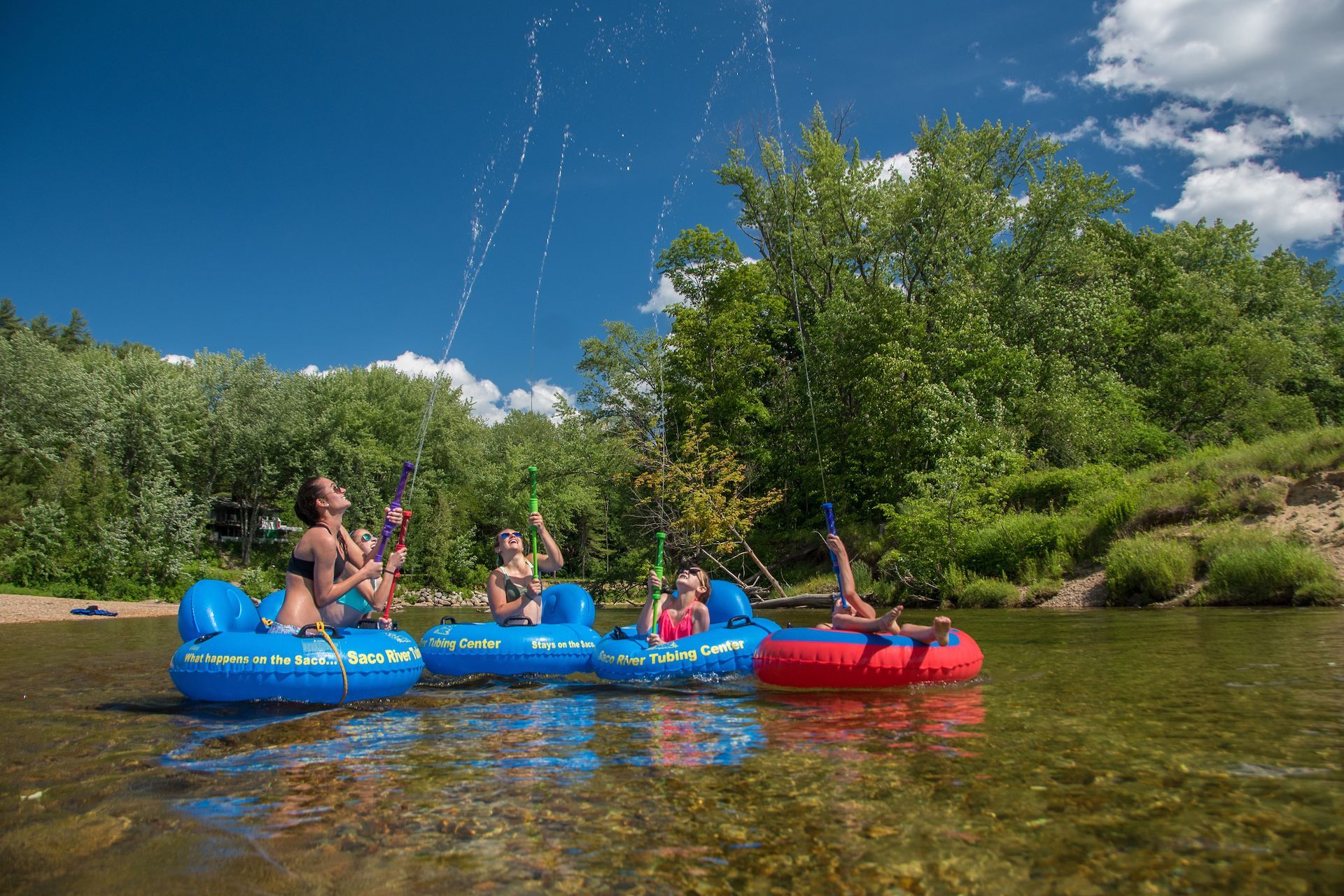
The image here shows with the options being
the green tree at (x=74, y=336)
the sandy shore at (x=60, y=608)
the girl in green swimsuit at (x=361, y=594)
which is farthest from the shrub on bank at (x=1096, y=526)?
the green tree at (x=74, y=336)

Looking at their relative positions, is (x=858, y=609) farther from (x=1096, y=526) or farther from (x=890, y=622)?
(x=1096, y=526)

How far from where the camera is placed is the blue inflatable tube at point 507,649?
28.4ft

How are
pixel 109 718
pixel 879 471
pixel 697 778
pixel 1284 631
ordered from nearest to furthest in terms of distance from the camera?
1. pixel 697 778
2. pixel 109 718
3. pixel 1284 631
4. pixel 879 471

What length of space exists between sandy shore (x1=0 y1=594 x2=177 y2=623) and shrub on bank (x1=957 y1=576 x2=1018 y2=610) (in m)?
19.4

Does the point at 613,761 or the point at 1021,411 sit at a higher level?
the point at 1021,411

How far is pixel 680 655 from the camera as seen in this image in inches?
316

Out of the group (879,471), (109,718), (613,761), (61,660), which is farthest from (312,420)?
(613,761)

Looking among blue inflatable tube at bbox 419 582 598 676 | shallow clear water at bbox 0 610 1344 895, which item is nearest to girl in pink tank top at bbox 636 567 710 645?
blue inflatable tube at bbox 419 582 598 676

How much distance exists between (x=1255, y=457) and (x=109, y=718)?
20743 mm

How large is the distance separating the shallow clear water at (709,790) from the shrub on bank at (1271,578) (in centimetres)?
719

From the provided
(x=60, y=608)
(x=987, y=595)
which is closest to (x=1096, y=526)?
(x=987, y=595)

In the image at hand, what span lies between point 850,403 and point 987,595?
1230 centimetres

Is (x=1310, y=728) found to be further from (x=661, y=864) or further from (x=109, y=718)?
(x=109, y=718)

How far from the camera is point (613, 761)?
455cm
